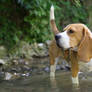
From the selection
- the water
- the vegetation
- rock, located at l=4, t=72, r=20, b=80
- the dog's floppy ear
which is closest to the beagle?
the dog's floppy ear

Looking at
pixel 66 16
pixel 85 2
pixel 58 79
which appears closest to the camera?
pixel 58 79

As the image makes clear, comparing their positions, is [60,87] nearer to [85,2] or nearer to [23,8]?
[23,8]

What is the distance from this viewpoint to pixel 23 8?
30.9 ft

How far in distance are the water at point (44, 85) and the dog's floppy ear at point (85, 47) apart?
716 mm

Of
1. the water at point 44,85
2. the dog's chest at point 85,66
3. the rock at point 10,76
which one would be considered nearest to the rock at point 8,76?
the rock at point 10,76

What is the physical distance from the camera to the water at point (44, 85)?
5.11 meters

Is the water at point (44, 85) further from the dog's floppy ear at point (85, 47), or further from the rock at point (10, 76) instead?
the dog's floppy ear at point (85, 47)

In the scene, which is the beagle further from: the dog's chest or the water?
the water

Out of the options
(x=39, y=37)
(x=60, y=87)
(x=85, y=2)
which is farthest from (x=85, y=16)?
(x=60, y=87)

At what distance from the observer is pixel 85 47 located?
4.58 m

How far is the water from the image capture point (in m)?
5.11

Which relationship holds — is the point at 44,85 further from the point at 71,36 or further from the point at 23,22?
the point at 23,22

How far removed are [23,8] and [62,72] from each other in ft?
11.7

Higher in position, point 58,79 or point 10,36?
point 10,36
